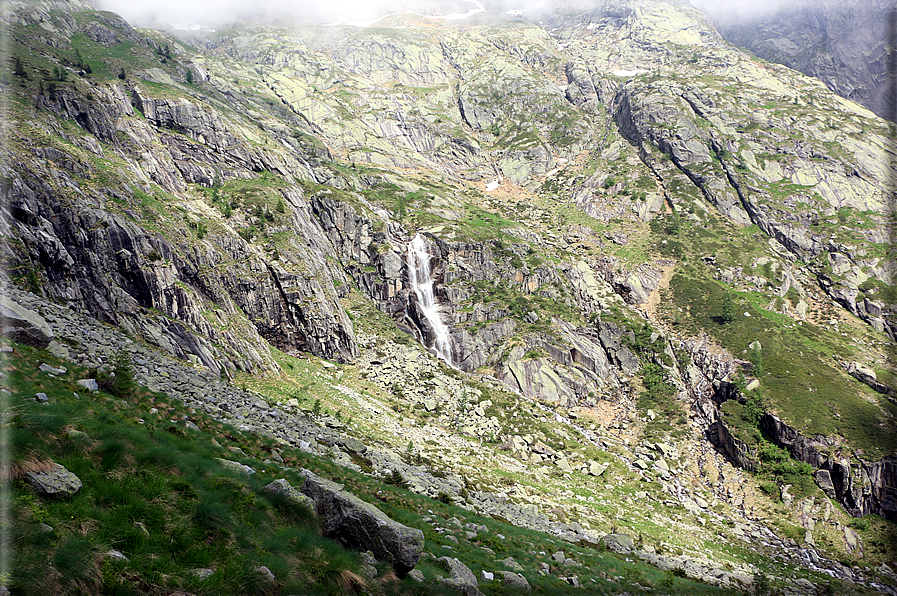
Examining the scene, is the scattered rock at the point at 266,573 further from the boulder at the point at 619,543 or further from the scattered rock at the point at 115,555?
the boulder at the point at 619,543

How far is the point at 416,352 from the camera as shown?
180 feet

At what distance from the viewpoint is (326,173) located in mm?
86812

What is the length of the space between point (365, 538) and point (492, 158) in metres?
157

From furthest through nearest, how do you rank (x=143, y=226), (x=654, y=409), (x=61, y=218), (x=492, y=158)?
(x=492, y=158) → (x=654, y=409) → (x=143, y=226) → (x=61, y=218)

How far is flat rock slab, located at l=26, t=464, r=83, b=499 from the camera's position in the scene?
19.6 ft

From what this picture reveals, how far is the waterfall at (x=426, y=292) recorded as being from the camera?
63.4 metres

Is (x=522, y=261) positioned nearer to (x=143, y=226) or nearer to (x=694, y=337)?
(x=694, y=337)

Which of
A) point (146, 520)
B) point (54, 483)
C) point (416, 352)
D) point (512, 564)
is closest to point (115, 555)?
point (146, 520)

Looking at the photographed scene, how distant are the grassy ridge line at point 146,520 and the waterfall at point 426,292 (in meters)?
49.9

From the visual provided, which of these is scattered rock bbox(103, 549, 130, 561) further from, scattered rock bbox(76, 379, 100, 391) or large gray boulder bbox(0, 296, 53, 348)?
large gray boulder bbox(0, 296, 53, 348)

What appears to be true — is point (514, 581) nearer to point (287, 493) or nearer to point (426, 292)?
point (287, 493)

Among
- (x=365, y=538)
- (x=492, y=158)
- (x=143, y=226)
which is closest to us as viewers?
(x=365, y=538)

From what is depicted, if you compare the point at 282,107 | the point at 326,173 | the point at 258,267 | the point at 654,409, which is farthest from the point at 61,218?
the point at 282,107

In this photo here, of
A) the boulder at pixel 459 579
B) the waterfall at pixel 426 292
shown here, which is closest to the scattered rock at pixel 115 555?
the boulder at pixel 459 579
